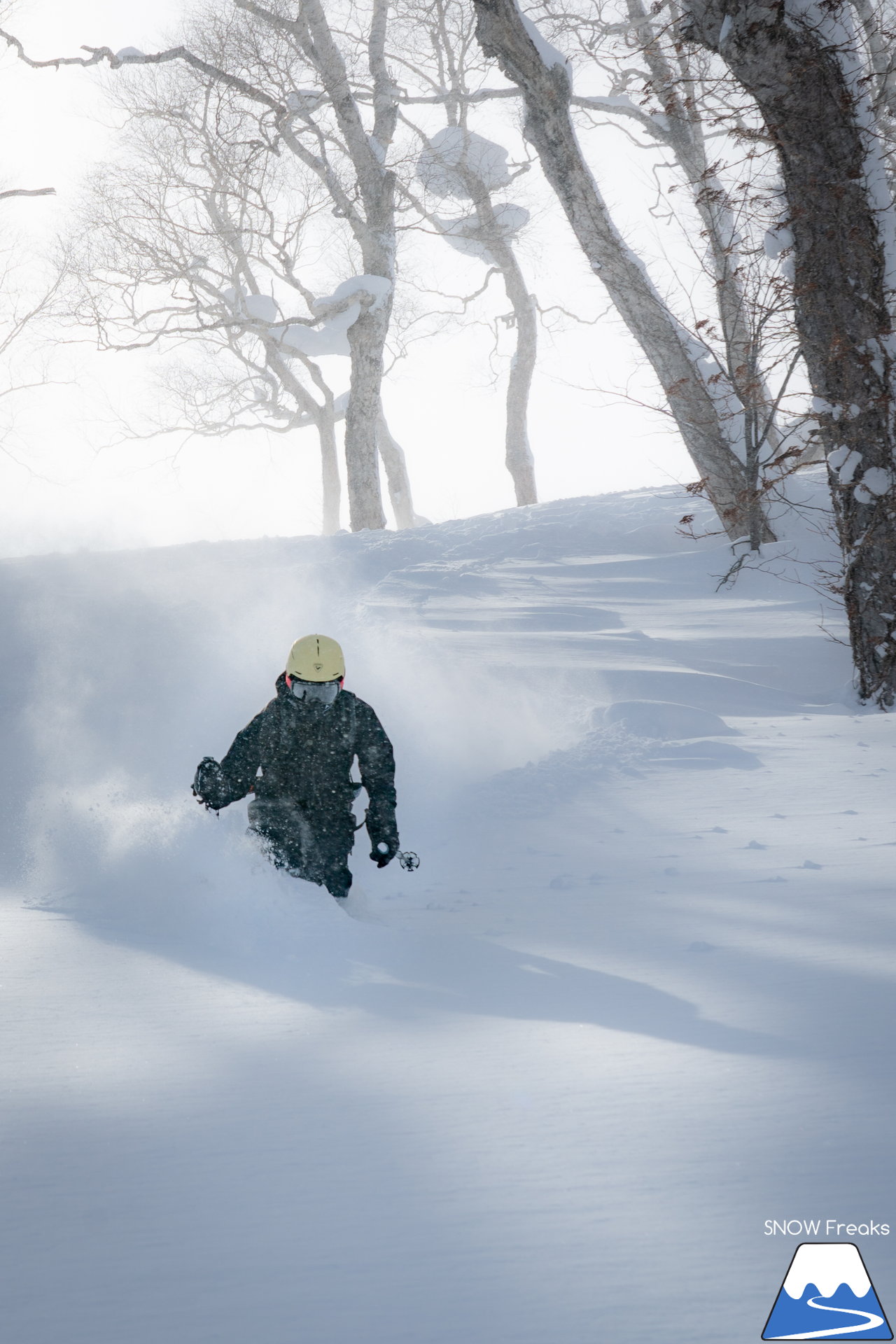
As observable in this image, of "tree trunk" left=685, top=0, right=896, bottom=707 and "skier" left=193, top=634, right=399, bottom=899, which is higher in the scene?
"tree trunk" left=685, top=0, right=896, bottom=707

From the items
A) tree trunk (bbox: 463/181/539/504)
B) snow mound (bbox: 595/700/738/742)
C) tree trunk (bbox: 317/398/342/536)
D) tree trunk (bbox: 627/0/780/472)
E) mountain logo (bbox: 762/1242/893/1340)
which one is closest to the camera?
mountain logo (bbox: 762/1242/893/1340)

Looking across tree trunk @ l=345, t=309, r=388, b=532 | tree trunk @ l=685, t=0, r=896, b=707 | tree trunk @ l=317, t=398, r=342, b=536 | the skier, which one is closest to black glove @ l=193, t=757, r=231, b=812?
the skier

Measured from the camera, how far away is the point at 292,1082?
1854 mm

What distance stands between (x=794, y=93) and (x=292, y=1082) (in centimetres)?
611

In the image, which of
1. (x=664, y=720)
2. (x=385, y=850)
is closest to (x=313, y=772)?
(x=385, y=850)

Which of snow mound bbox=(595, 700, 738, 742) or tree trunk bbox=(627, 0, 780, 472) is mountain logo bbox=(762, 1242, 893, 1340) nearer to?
snow mound bbox=(595, 700, 738, 742)

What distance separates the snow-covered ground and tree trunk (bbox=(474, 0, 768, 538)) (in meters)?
3.56

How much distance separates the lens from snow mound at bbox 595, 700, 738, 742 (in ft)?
16.6

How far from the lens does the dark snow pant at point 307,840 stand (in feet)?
11.5

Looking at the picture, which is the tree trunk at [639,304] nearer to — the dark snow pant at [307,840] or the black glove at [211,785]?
the dark snow pant at [307,840]

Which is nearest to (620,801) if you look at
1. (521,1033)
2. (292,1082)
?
(521,1033)

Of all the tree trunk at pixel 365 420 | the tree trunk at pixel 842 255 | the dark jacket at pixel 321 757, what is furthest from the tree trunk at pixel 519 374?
the dark jacket at pixel 321 757

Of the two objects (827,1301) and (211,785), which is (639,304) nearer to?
(211,785)

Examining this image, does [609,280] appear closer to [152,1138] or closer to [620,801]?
[620,801]
